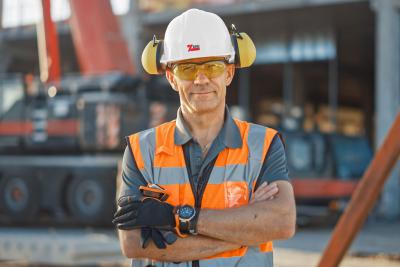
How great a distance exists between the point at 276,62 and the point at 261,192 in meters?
25.0

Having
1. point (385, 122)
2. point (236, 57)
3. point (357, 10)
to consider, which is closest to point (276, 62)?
point (357, 10)

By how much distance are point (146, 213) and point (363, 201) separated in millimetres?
3154

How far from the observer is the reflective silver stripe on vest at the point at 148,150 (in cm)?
291

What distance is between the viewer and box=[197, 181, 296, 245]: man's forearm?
2711 millimetres

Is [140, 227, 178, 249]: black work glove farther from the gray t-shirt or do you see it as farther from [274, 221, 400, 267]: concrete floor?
[274, 221, 400, 267]: concrete floor

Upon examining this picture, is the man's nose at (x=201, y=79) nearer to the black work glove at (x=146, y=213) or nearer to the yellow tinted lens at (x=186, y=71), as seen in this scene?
the yellow tinted lens at (x=186, y=71)

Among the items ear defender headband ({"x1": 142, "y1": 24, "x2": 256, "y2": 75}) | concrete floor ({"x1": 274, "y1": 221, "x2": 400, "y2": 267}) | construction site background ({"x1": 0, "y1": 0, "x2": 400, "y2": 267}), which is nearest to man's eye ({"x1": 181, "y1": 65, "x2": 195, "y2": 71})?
ear defender headband ({"x1": 142, "y1": 24, "x2": 256, "y2": 75})

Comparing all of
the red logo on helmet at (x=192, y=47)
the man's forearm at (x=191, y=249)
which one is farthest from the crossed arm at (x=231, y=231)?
the red logo on helmet at (x=192, y=47)

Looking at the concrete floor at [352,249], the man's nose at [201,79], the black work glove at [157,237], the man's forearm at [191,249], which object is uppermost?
the man's nose at [201,79]

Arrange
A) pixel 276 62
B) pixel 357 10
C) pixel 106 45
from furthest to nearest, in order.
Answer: pixel 276 62
pixel 357 10
pixel 106 45

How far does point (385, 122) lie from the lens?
66.7 feet

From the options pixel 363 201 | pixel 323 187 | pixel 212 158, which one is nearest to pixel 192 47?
pixel 212 158

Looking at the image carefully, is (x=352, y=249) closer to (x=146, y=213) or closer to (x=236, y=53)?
(x=236, y=53)

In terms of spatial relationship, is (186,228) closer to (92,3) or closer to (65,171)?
(92,3)
